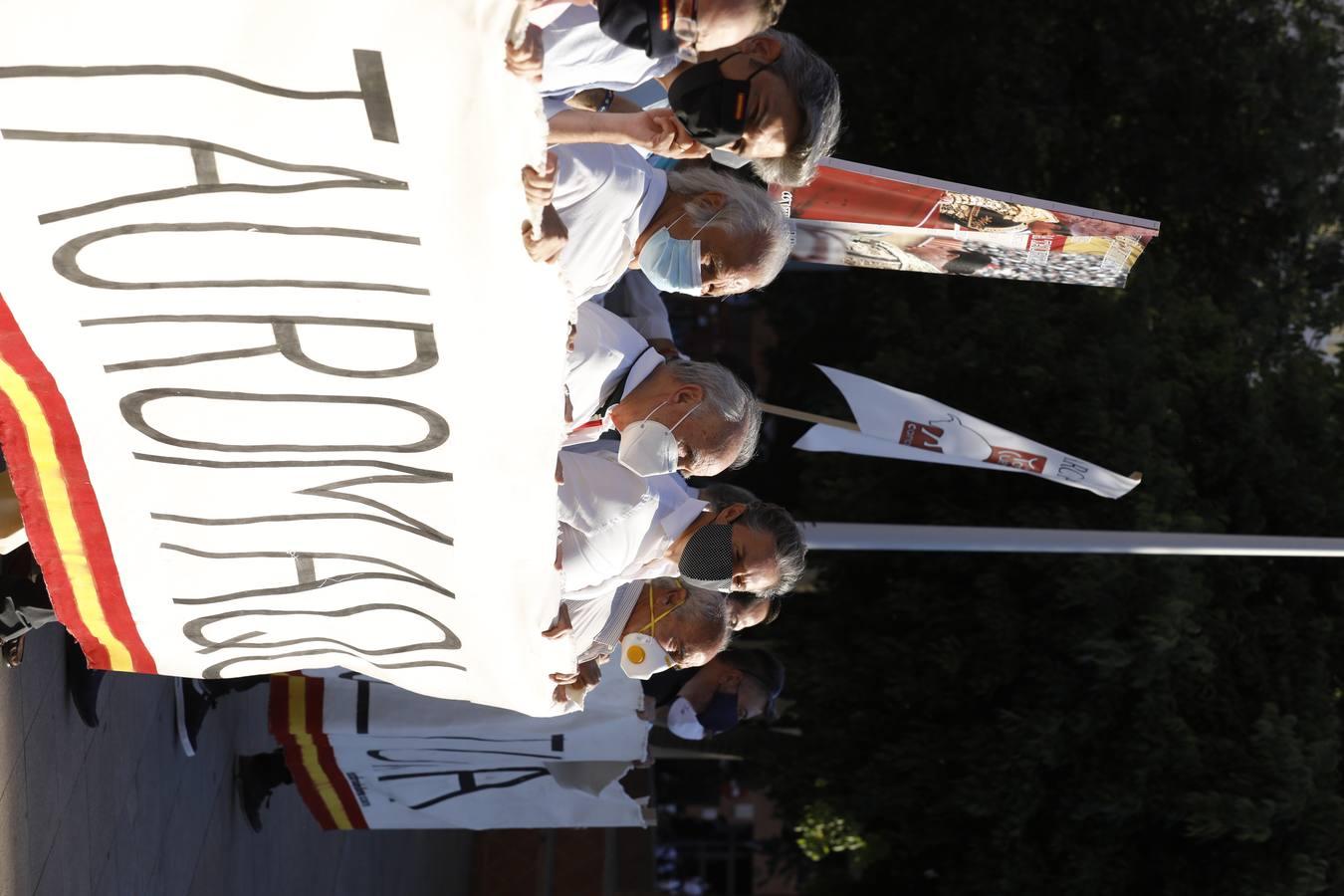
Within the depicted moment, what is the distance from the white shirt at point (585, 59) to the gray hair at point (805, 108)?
318 millimetres

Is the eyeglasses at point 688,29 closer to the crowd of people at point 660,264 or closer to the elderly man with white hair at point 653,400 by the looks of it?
the crowd of people at point 660,264

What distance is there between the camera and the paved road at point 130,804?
4.66 metres

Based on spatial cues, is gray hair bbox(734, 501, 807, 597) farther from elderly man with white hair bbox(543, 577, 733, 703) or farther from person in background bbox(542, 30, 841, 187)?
person in background bbox(542, 30, 841, 187)

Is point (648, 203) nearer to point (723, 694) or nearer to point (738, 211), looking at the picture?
point (738, 211)

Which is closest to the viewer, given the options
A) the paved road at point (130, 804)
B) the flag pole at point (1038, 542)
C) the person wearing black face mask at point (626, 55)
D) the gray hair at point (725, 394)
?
the person wearing black face mask at point (626, 55)

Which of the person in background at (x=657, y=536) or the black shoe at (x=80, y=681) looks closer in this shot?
the person in background at (x=657, y=536)

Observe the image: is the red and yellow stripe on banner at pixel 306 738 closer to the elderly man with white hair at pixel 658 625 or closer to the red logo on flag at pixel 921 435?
the elderly man with white hair at pixel 658 625

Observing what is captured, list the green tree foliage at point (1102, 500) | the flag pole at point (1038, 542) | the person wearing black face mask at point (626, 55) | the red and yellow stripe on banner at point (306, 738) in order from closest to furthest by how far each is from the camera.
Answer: the person wearing black face mask at point (626, 55) → the red and yellow stripe on banner at point (306, 738) → the flag pole at point (1038, 542) → the green tree foliage at point (1102, 500)

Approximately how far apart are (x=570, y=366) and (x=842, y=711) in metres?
7.34

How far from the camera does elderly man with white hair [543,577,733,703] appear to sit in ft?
15.3

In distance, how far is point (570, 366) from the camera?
395cm

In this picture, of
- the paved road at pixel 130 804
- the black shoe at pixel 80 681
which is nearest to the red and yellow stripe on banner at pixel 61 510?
the paved road at pixel 130 804

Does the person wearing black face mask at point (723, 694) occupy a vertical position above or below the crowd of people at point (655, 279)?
below

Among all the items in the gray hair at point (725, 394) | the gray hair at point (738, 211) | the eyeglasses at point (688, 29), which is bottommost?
the gray hair at point (725, 394)
